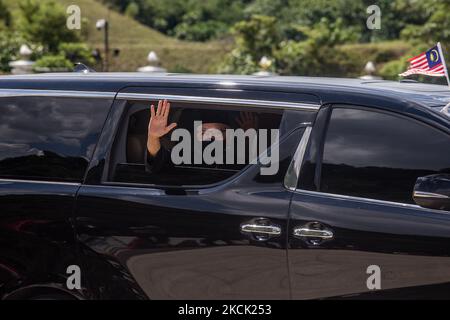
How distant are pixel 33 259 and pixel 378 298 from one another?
69.8 inches

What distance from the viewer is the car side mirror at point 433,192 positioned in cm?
361

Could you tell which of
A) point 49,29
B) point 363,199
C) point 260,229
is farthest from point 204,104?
point 49,29

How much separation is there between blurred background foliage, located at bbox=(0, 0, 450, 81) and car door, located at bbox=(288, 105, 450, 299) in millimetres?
12180

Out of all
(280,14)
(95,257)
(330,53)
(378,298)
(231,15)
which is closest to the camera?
(378,298)

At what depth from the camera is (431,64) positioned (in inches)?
186

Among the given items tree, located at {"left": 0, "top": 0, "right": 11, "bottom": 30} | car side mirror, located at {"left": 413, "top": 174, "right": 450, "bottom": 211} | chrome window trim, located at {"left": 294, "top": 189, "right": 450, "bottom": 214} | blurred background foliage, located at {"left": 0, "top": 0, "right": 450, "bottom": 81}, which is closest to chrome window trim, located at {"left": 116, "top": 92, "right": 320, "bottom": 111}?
chrome window trim, located at {"left": 294, "top": 189, "right": 450, "bottom": 214}

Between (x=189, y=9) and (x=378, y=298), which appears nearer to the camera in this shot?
(x=378, y=298)

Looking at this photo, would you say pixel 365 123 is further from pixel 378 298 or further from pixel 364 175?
pixel 378 298

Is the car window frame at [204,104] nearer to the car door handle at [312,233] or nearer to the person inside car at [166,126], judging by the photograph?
the person inside car at [166,126]

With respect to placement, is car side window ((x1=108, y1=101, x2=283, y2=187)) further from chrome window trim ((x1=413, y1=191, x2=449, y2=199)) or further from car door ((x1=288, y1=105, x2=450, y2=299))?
chrome window trim ((x1=413, y1=191, x2=449, y2=199))

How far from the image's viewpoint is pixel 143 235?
4.20 m

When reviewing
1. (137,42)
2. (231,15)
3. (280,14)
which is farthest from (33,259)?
(231,15)

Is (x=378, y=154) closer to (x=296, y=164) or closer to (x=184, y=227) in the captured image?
(x=296, y=164)

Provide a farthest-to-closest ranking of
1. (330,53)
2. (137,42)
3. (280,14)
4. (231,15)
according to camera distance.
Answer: (231,15), (280,14), (137,42), (330,53)
